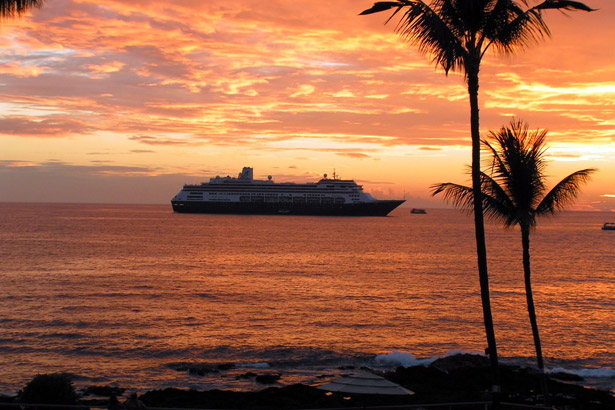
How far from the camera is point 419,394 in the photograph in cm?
1634

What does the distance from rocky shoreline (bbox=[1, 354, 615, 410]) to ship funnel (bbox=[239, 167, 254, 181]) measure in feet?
461

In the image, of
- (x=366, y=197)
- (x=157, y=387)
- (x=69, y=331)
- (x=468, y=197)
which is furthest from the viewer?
(x=366, y=197)

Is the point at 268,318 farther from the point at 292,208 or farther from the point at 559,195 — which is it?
the point at 292,208

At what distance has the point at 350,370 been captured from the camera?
62.3 ft

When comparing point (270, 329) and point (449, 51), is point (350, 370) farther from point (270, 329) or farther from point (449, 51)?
point (449, 51)

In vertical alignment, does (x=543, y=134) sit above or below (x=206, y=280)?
above

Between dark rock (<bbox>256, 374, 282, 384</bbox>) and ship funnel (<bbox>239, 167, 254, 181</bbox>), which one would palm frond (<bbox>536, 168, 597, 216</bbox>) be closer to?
dark rock (<bbox>256, 374, 282, 384</bbox>)

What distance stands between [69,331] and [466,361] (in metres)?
15.0

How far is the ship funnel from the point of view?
517 feet

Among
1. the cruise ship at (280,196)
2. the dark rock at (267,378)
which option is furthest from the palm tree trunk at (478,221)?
Result: the cruise ship at (280,196)

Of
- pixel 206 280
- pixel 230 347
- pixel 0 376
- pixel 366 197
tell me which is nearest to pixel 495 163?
pixel 230 347

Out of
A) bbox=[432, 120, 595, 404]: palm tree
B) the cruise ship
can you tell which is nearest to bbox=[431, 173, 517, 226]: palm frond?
bbox=[432, 120, 595, 404]: palm tree

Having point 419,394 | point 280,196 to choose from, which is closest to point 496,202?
point 419,394

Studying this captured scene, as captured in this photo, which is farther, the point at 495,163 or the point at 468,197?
the point at 495,163
